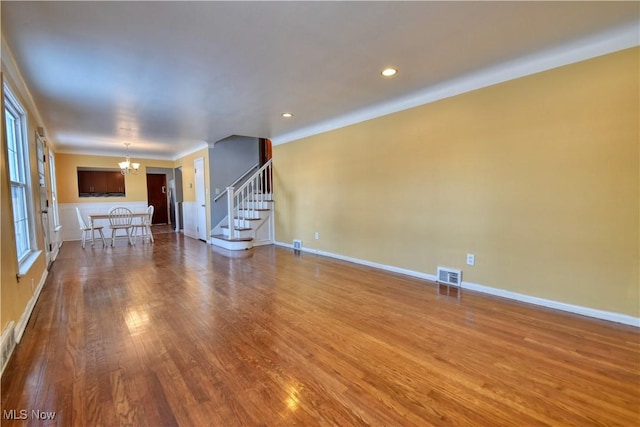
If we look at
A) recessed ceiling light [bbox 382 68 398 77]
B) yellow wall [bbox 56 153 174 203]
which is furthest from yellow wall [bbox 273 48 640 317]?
yellow wall [bbox 56 153 174 203]

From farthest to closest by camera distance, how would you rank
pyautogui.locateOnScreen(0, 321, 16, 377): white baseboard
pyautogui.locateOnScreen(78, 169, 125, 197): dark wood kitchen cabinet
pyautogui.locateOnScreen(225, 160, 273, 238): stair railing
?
pyautogui.locateOnScreen(78, 169, 125, 197): dark wood kitchen cabinet
pyautogui.locateOnScreen(225, 160, 273, 238): stair railing
pyautogui.locateOnScreen(0, 321, 16, 377): white baseboard

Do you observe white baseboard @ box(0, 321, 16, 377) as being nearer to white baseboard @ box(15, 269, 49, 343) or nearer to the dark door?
white baseboard @ box(15, 269, 49, 343)

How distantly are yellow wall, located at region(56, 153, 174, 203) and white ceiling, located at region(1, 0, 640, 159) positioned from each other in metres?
4.34

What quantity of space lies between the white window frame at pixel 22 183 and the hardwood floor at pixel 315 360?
0.56 meters

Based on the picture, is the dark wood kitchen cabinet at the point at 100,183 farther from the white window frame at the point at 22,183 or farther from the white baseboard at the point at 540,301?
the white baseboard at the point at 540,301

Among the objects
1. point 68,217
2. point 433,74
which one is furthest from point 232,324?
point 68,217

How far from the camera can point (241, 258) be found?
5.17m

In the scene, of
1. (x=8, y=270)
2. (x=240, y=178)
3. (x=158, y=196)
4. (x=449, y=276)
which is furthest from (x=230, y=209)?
(x=158, y=196)

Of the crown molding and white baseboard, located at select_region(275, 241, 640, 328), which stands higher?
the crown molding

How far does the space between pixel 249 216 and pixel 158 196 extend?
19.8ft

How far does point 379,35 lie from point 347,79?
2.87ft

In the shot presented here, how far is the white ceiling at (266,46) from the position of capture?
2004 millimetres

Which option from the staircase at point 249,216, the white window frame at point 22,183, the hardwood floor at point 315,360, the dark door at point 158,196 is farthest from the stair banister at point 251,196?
the dark door at point 158,196

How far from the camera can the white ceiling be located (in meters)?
2.00
